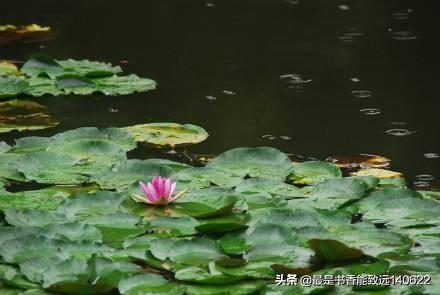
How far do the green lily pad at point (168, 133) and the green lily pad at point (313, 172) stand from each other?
44cm

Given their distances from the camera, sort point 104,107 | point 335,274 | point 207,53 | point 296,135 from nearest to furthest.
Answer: point 335,274, point 296,135, point 104,107, point 207,53

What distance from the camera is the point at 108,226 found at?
7.68 ft

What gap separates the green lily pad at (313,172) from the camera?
105 inches

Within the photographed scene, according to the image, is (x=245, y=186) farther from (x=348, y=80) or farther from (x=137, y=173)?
(x=348, y=80)

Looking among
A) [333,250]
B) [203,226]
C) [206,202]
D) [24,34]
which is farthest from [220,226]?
[24,34]

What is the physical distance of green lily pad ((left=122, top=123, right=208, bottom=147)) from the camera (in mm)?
Result: 3021

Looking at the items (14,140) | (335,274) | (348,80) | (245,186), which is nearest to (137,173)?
(245,186)

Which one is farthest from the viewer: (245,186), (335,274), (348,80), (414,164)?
(348,80)

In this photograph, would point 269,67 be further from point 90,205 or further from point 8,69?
point 90,205

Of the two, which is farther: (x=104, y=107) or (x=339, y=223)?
(x=104, y=107)

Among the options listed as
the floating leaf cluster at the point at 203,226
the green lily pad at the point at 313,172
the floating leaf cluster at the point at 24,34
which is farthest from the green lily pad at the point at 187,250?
the floating leaf cluster at the point at 24,34

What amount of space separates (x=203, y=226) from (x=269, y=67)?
5.81 ft

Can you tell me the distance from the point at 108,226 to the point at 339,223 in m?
0.58

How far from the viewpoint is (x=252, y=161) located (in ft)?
9.09
